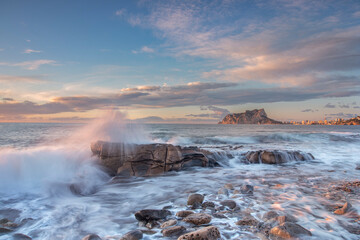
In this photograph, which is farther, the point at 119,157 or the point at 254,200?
the point at 119,157

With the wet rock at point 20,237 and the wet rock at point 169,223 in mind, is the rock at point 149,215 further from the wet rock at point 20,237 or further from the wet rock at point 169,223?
the wet rock at point 20,237

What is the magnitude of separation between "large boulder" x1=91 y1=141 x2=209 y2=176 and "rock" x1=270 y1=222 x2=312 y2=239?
5.96 metres

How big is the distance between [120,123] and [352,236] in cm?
961

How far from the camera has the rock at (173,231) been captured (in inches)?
137

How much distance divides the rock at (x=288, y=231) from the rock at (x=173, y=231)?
1476 millimetres

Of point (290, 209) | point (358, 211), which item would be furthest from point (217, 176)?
point (358, 211)

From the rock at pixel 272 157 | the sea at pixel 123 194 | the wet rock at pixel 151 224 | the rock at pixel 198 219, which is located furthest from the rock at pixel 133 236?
the rock at pixel 272 157

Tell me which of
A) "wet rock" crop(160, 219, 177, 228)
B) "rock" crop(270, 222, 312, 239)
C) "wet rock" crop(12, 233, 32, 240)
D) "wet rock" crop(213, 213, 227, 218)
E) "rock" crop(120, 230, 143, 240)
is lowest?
"wet rock" crop(213, 213, 227, 218)

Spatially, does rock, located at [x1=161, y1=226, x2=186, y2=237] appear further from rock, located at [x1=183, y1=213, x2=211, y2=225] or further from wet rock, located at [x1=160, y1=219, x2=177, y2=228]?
rock, located at [x1=183, y1=213, x2=211, y2=225]

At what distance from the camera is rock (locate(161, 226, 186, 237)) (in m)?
3.47

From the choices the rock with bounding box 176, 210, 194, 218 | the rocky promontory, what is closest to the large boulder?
the rocky promontory

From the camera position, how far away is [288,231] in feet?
10.8

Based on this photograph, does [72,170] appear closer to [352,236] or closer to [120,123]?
[120,123]

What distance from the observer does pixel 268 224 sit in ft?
12.3
